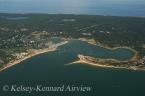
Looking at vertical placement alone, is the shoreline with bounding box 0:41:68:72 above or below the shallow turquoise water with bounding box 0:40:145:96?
above

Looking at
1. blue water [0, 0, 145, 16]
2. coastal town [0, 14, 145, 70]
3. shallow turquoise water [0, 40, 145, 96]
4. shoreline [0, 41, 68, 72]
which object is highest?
blue water [0, 0, 145, 16]

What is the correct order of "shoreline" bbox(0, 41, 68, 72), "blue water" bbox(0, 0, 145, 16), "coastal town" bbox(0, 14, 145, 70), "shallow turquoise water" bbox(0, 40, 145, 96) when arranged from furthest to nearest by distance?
1. "blue water" bbox(0, 0, 145, 16)
2. "coastal town" bbox(0, 14, 145, 70)
3. "shoreline" bbox(0, 41, 68, 72)
4. "shallow turquoise water" bbox(0, 40, 145, 96)

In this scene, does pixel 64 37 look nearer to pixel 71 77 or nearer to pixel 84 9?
pixel 71 77

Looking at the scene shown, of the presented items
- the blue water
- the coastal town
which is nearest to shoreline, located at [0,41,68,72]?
the coastal town

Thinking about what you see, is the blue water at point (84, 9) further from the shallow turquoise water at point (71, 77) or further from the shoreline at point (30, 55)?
the shallow turquoise water at point (71, 77)

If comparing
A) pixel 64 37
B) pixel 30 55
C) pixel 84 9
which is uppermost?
pixel 84 9

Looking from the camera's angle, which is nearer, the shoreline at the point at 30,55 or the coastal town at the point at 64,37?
the shoreline at the point at 30,55

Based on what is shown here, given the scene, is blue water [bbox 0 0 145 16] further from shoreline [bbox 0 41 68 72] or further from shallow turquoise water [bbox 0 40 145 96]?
shallow turquoise water [bbox 0 40 145 96]

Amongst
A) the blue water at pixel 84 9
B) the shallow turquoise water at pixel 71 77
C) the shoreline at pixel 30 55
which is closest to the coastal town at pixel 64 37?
the shoreline at pixel 30 55

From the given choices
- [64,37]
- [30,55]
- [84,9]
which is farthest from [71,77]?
[84,9]

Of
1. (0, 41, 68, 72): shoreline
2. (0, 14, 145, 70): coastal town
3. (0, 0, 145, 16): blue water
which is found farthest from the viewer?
(0, 0, 145, 16): blue water
